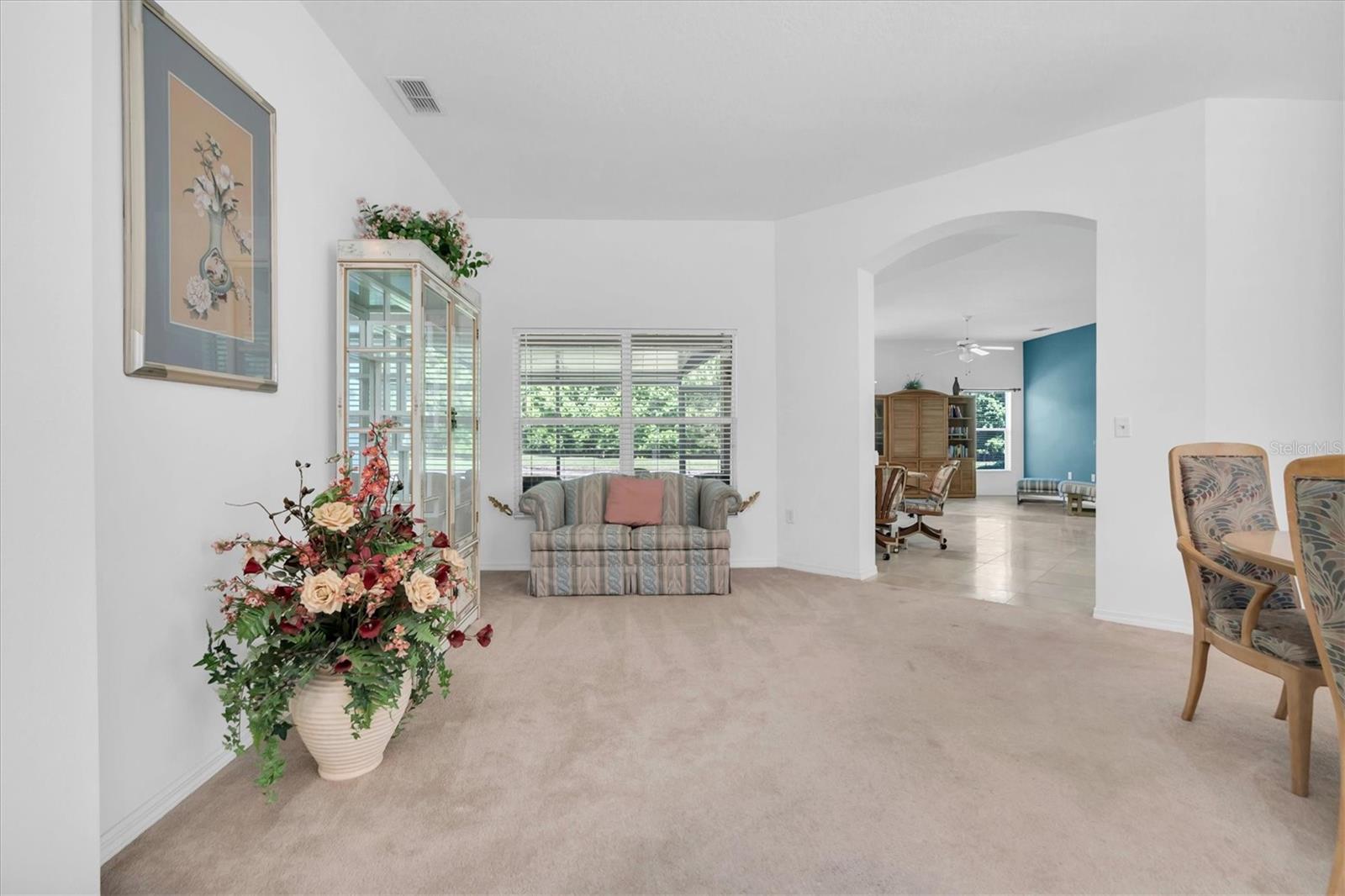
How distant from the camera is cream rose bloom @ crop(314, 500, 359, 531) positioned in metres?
1.80

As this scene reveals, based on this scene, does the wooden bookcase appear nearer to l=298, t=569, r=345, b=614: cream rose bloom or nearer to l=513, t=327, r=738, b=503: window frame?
l=513, t=327, r=738, b=503: window frame

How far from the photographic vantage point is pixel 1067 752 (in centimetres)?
212

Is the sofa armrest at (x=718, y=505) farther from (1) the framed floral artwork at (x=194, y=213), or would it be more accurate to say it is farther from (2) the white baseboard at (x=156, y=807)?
(2) the white baseboard at (x=156, y=807)

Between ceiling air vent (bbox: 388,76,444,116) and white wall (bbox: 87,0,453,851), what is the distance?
0.33 m

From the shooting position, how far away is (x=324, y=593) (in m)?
1.74

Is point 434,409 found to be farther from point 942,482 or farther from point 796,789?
point 942,482

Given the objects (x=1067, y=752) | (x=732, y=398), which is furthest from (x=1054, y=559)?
(x=1067, y=752)

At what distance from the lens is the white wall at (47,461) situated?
118 centimetres

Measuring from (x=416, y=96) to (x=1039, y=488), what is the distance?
9.96m

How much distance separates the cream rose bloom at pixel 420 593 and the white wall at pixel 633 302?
11.0 feet

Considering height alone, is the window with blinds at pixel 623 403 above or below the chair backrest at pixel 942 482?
above

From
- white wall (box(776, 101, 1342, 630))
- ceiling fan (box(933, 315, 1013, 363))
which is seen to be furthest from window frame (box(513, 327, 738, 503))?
ceiling fan (box(933, 315, 1013, 363))

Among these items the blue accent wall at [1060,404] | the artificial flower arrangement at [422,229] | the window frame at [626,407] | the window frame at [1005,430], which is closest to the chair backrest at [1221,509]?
the window frame at [626,407]

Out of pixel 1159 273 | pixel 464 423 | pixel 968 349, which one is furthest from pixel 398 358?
pixel 968 349
